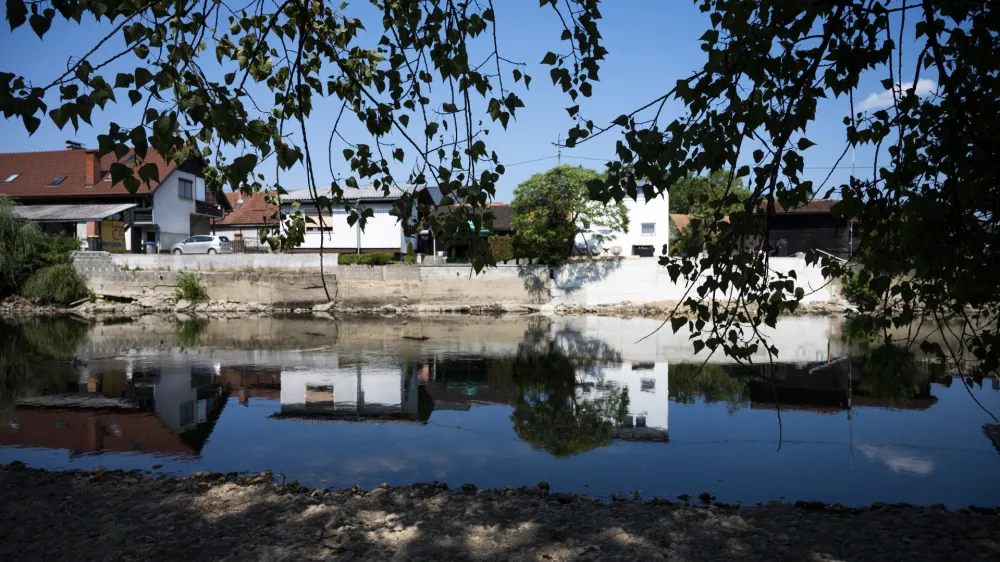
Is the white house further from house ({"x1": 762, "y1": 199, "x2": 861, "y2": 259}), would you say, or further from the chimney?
the chimney

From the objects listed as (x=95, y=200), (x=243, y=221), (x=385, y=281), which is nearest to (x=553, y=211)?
(x=385, y=281)

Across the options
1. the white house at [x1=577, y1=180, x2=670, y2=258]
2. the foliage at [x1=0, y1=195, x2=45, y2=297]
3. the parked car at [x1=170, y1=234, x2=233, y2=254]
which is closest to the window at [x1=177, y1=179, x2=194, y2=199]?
the parked car at [x1=170, y1=234, x2=233, y2=254]

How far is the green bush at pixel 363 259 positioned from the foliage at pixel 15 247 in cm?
1375

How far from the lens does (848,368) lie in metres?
15.1

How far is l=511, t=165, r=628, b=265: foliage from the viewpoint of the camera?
30266 mm

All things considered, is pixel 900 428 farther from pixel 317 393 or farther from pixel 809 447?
pixel 317 393

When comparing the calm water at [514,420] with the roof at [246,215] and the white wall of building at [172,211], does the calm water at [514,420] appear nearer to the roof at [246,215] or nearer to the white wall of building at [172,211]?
the white wall of building at [172,211]

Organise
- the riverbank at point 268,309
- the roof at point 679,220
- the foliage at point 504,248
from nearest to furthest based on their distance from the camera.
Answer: the riverbank at point 268,309
the foliage at point 504,248
the roof at point 679,220

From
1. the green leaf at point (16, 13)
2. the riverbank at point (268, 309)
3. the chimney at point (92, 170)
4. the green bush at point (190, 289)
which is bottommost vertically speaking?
the riverbank at point (268, 309)

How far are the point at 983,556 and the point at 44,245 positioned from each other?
36.7 metres

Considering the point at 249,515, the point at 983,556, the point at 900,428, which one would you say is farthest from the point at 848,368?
the point at 249,515

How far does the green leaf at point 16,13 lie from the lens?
7.67ft

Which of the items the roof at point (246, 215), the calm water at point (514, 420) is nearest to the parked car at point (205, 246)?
the roof at point (246, 215)

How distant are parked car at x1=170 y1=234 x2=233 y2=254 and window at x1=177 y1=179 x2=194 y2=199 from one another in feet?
16.2
